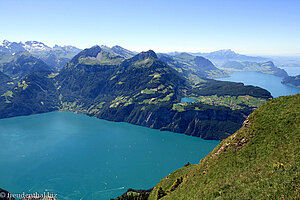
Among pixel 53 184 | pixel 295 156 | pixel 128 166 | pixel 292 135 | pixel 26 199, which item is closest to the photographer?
pixel 295 156

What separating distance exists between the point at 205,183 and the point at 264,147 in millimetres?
23513

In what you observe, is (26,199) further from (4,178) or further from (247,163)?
(247,163)

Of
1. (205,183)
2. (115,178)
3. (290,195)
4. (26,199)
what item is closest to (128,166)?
(115,178)

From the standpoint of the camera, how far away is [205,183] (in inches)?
2382

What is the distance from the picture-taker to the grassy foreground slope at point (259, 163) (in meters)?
42.6

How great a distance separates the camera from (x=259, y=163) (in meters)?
53.0

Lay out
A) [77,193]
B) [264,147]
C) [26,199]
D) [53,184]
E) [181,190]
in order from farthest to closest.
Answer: [53,184] → [77,193] → [26,199] → [181,190] → [264,147]

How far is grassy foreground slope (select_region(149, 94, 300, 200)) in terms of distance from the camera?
42562mm

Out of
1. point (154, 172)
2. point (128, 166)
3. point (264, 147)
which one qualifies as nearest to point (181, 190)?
point (264, 147)

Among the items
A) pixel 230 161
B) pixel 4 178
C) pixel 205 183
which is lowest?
pixel 4 178

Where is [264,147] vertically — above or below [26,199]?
above

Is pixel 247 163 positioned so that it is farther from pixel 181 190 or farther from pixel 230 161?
pixel 181 190

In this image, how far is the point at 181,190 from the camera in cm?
7006

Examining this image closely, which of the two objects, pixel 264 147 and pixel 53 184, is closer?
pixel 264 147
